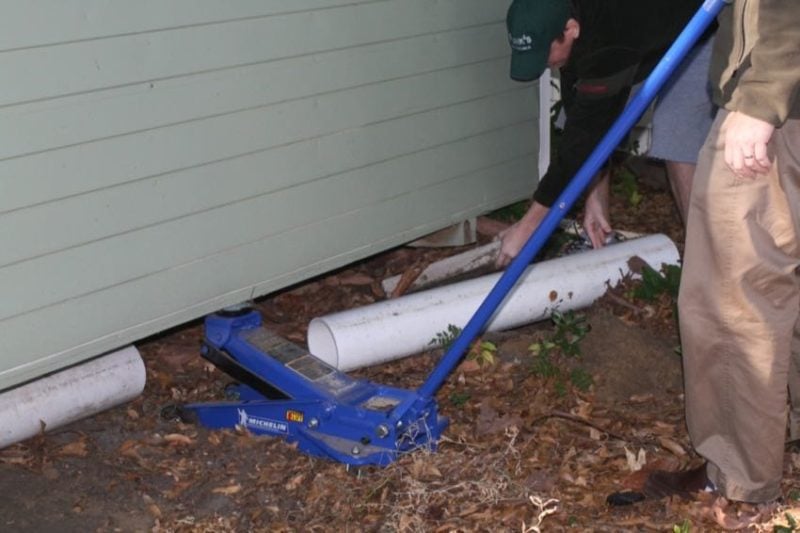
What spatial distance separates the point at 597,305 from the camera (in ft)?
20.0

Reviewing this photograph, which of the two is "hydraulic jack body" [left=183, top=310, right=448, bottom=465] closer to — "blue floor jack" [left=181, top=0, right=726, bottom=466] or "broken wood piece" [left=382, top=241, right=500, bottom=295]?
"blue floor jack" [left=181, top=0, right=726, bottom=466]

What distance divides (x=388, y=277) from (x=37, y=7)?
274cm

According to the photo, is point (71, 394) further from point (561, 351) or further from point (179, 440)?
point (561, 351)

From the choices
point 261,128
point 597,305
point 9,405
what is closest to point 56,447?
point 9,405

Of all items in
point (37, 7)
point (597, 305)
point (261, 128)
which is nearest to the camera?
point (37, 7)

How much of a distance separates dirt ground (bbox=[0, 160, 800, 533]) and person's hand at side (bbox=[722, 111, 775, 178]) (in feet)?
4.17

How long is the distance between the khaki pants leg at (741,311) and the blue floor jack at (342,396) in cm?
52

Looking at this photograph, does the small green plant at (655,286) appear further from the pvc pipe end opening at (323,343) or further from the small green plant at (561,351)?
the pvc pipe end opening at (323,343)

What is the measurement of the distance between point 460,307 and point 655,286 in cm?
108

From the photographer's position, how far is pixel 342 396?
473 centimetres

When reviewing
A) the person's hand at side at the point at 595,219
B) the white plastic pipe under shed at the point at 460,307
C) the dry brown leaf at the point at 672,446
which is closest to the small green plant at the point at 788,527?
the dry brown leaf at the point at 672,446

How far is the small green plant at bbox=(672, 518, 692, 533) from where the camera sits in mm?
4098

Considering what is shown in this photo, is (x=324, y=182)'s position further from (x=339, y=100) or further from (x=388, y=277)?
(x=388, y=277)

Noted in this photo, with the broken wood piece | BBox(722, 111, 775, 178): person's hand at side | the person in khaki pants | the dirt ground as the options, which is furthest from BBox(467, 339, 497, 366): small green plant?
BBox(722, 111, 775, 178): person's hand at side
